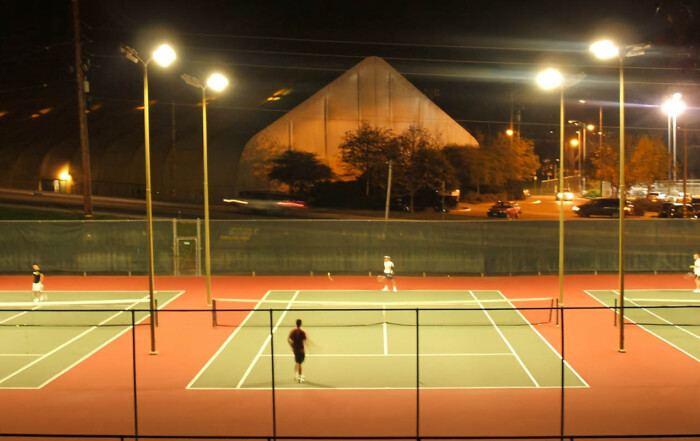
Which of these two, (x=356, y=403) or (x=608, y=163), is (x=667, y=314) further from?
(x=608, y=163)

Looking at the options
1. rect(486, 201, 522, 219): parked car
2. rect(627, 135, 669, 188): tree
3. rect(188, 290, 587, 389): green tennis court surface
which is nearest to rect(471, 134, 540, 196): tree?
rect(486, 201, 522, 219): parked car

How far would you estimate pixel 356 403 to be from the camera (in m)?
13.6

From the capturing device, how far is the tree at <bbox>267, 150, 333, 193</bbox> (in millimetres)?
51344

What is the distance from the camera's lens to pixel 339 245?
104 feet

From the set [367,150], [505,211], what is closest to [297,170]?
[367,150]

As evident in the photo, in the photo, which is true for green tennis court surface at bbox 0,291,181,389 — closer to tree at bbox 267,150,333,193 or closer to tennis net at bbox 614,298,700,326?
tennis net at bbox 614,298,700,326

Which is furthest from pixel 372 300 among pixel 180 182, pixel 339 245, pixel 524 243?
pixel 180 182

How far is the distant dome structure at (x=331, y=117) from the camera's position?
169 ft

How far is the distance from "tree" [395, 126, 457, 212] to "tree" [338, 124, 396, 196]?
1080 millimetres

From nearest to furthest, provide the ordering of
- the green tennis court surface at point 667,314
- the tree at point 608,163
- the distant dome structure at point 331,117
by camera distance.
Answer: the green tennis court surface at point 667,314
the distant dome structure at point 331,117
the tree at point 608,163

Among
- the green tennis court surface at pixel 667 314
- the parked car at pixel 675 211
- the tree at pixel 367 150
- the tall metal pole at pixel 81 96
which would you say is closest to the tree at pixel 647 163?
the parked car at pixel 675 211

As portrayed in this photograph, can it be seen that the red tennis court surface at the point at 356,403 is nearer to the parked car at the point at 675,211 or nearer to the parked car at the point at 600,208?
the parked car at the point at 600,208

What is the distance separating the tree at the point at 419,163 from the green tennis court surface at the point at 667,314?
91.5 ft

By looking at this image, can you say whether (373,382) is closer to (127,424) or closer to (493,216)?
(127,424)
